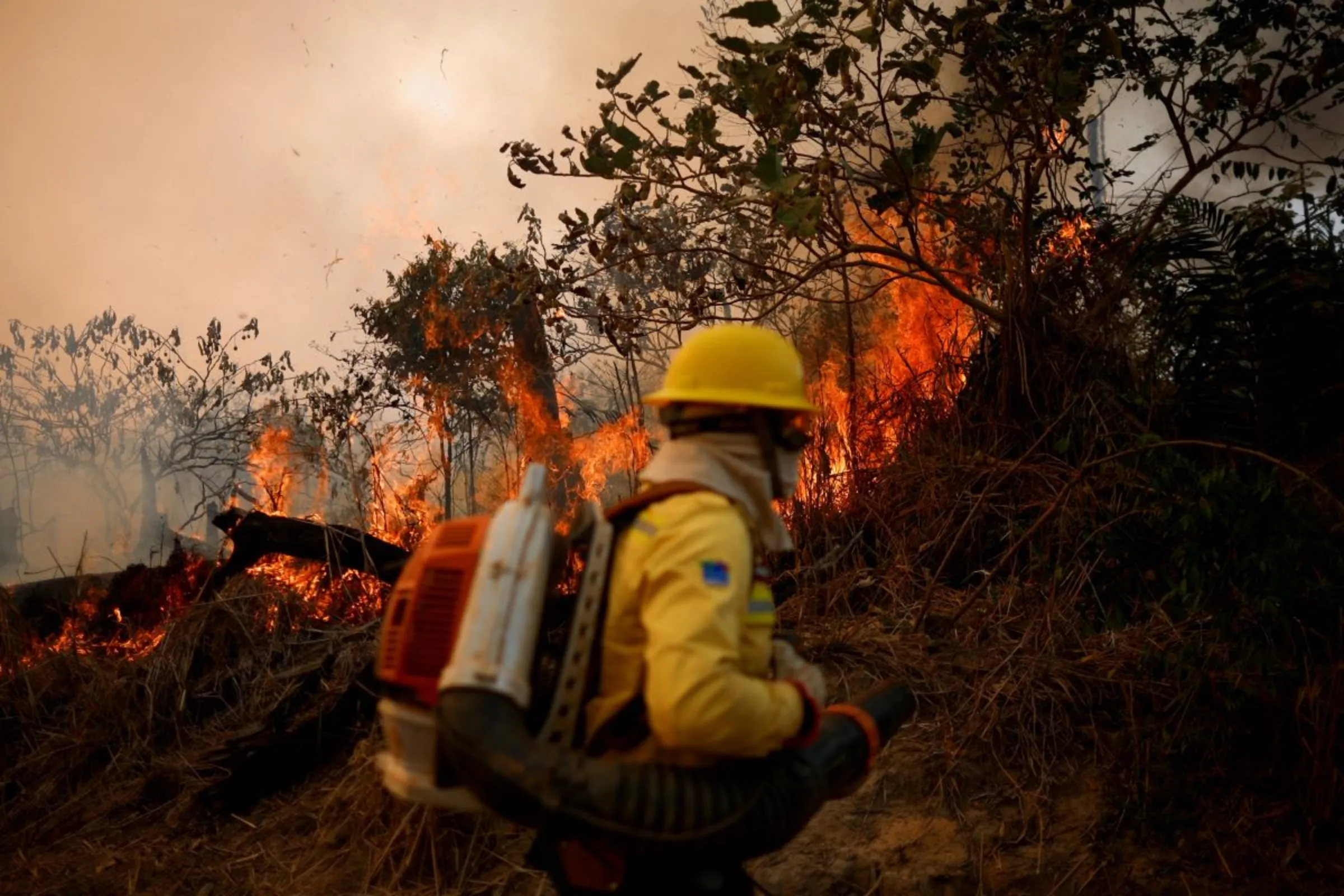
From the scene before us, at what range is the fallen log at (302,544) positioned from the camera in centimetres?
532

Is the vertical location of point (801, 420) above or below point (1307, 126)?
below

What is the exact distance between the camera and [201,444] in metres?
16.2

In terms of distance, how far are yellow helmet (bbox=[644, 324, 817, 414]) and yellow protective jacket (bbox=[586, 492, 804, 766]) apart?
0.74 ft

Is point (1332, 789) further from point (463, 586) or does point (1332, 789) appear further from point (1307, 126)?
point (1307, 126)

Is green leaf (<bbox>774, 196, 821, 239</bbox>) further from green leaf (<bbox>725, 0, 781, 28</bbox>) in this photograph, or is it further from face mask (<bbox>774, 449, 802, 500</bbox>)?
face mask (<bbox>774, 449, 802, 500</bbox>)

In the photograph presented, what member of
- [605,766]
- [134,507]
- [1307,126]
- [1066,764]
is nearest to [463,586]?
[605,766]

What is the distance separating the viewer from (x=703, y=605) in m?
1.64

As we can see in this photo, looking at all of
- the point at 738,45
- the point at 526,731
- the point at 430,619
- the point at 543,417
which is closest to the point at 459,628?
the point at 430,619

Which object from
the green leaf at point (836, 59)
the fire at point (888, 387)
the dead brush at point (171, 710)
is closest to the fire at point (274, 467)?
the dead brush at point (171, 710)

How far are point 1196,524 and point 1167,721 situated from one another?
0.92 meters

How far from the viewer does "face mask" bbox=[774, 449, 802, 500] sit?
78.1 inches

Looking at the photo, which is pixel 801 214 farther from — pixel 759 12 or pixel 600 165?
pixel 600 165

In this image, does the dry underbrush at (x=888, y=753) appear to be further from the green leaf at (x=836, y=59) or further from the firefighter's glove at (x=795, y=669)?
the green leaf at (x=836, y=59)

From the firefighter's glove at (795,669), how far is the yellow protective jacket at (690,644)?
166mm
